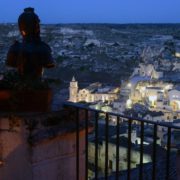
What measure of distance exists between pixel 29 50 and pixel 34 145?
586mm

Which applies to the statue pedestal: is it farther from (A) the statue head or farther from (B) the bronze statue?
(A) the statue head

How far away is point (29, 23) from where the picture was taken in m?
2.78

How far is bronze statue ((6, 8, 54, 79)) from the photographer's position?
2.77 m

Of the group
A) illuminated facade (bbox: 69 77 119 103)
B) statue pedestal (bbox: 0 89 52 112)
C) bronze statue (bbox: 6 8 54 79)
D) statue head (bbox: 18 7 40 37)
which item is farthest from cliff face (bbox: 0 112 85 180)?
illuminated facade (bbox: 69 77 119 103)

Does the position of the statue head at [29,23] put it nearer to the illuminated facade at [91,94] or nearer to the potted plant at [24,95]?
the potted plant at [24,95]

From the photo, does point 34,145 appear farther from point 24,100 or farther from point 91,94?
point 91,94

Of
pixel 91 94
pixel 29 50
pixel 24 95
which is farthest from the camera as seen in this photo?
pixel 91 94

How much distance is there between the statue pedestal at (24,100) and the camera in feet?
8.48

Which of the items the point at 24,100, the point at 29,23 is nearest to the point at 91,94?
the point at 29,23

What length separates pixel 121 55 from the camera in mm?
63531

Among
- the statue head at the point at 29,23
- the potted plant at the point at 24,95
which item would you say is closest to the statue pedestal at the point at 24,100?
the potted plant at the point at 24,95

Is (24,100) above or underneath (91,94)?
above

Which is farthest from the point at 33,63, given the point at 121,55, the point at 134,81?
the point at 121,55

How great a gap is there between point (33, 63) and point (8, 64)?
181 millimetres
